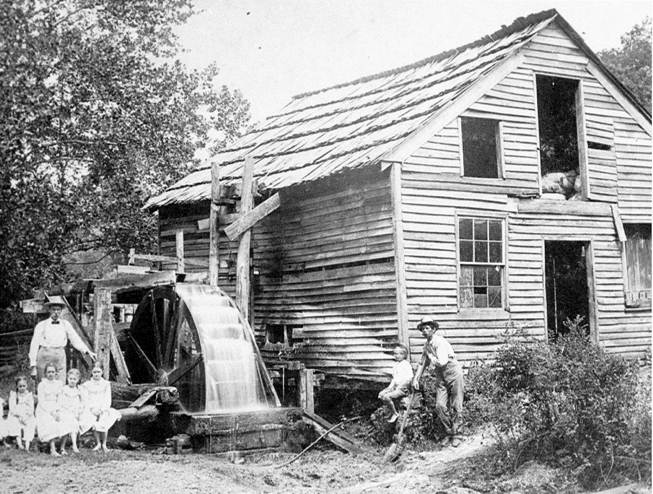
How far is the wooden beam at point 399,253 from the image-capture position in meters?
11.6

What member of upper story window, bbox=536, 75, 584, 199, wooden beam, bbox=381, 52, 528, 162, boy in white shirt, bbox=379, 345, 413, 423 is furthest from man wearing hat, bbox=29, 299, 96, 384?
upper story window, bbox=536, 75, 584, 199

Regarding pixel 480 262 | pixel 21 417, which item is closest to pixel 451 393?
pixel 480 262

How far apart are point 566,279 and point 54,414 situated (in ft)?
32.7

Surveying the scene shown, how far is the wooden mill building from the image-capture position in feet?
39.6

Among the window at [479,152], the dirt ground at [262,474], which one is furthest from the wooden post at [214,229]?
the window at [479,152]

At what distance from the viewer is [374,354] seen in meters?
12.1

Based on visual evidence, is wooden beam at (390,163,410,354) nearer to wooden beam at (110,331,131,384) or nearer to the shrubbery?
the shrubbery

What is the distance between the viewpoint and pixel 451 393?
34.5 feet

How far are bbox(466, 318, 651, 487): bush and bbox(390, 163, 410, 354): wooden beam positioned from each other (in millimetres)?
2741

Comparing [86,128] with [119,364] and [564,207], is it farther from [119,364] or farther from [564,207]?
[564,207]

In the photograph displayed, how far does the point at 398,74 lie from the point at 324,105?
179 cm

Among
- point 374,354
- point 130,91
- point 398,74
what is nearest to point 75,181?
point 130,91

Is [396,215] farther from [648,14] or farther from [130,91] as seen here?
[130,91]

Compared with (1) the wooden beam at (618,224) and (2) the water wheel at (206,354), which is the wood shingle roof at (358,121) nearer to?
(2) the water wheel at (206,354)
